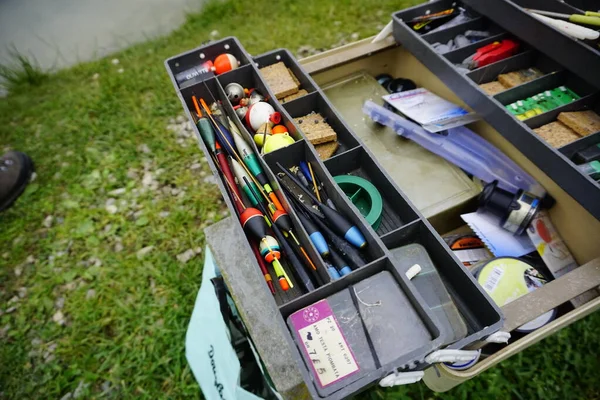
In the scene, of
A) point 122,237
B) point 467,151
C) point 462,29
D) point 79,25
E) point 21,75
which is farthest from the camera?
point 79,25

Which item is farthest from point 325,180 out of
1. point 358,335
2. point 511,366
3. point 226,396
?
point 511,366

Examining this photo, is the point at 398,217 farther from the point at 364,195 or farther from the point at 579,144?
the point at 579,144

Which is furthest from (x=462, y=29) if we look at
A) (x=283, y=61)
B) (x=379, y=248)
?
(x=379, y=248)

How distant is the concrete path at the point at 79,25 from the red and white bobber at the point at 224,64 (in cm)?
299

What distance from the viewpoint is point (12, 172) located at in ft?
9.68

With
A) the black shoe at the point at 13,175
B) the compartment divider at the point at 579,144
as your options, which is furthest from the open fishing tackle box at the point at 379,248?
the black shoe at the point at 13,175

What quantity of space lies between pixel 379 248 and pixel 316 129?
1.82 ft

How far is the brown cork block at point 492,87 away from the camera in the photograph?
5.47 feet

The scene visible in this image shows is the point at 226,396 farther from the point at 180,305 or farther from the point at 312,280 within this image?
the point at 312,280

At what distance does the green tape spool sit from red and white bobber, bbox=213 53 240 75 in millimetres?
675

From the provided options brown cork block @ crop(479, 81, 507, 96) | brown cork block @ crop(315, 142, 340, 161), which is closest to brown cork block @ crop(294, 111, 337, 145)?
brown cork block @ crop(315, 142, 340, 161)

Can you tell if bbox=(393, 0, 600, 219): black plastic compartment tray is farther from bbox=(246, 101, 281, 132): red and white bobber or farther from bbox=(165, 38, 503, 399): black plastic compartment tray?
bbox=(246, 101, 281, 132): red and white bobber

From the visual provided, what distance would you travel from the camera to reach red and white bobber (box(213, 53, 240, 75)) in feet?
5.47

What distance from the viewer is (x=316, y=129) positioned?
1469 millimetres
